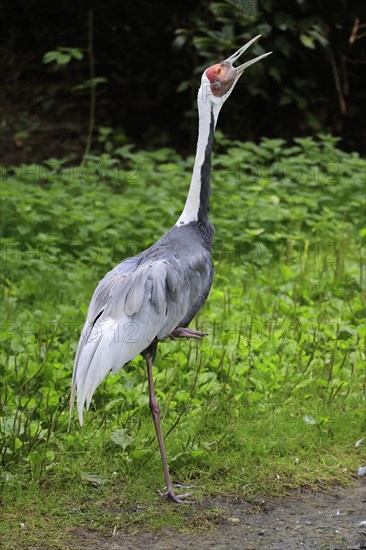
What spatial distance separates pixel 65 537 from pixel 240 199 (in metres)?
4.80

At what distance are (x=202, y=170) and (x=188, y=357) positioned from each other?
1305mm

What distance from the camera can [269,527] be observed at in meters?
4.65

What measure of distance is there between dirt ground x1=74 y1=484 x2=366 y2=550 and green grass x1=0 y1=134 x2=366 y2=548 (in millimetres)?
79

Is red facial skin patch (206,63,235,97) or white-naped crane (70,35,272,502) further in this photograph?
red facial skin patch (206,63,235,97)

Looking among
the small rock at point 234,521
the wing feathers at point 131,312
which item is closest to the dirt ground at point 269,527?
the small rock at point 234,521

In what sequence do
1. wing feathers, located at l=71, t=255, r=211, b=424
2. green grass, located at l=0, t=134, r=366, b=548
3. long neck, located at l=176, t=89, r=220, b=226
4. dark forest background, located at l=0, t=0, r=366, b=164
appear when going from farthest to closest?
dark forest background, located at l=0, t=0, r=366, b=164 < long neck, located at l=176, t=89, r=220, b=226 < green grass, located at l=0, t=134, r=366, b=548 < wing feathers, located at l=71, t=255, r=211, b=424

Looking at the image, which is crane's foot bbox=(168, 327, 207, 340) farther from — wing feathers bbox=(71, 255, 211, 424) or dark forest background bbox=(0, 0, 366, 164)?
dark forest background bbox=(0, 0, 366, 164)

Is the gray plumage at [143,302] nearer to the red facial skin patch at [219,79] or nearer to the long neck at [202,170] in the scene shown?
the long neck at [202,170]

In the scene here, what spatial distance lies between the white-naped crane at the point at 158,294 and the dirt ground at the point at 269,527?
259 mm

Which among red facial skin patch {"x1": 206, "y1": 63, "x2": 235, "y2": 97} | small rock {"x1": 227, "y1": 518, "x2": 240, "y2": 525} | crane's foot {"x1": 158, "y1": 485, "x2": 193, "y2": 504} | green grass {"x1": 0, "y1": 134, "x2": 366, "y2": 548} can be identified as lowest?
small rock {"x1": 227, "y1": 518, "x2": 240, "y2": 525}

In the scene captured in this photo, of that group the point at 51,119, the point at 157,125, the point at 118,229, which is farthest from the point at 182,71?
the point at 118,229

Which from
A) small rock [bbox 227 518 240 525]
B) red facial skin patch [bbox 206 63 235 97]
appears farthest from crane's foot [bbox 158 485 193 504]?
red facial skin patch [bbox 206 63 235 97]

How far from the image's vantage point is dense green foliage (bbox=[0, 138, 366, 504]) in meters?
5.25

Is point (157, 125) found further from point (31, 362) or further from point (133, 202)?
point (31, 362)
